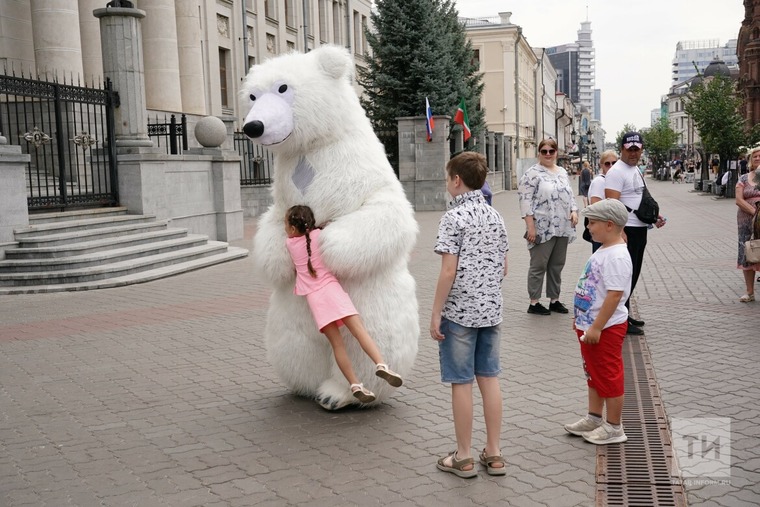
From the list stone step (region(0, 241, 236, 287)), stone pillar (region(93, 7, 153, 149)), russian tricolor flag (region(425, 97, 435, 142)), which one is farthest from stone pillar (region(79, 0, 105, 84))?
stone step (region(0, 241, 236, 287))

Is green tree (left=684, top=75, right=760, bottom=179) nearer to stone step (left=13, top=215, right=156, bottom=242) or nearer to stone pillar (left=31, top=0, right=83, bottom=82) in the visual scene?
stone pillar (left=31, top=0, right=83, bottom=82)

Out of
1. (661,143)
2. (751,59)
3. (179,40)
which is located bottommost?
(661,143)

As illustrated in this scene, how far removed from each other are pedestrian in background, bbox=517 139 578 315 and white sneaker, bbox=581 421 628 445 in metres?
3.96

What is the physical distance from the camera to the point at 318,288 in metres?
5.06

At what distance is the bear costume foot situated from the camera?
521cm

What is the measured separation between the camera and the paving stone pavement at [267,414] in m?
4.02

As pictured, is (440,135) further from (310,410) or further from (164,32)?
(310,410)

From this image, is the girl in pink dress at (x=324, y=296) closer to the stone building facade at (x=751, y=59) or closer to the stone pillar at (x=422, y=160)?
the stone pillar at (x=422, y=160)

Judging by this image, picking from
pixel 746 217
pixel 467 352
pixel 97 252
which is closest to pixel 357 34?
pixel 97 252

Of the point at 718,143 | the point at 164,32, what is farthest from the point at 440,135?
the point at 718,143

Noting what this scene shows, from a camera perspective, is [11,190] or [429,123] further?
[429,123]

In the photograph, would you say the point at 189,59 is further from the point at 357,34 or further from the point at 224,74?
the point at 357,34

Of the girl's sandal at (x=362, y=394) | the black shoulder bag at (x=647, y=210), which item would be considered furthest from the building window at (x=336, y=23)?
the girl's sandal at (x=362, y=394)

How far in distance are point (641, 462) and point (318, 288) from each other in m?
2.24
